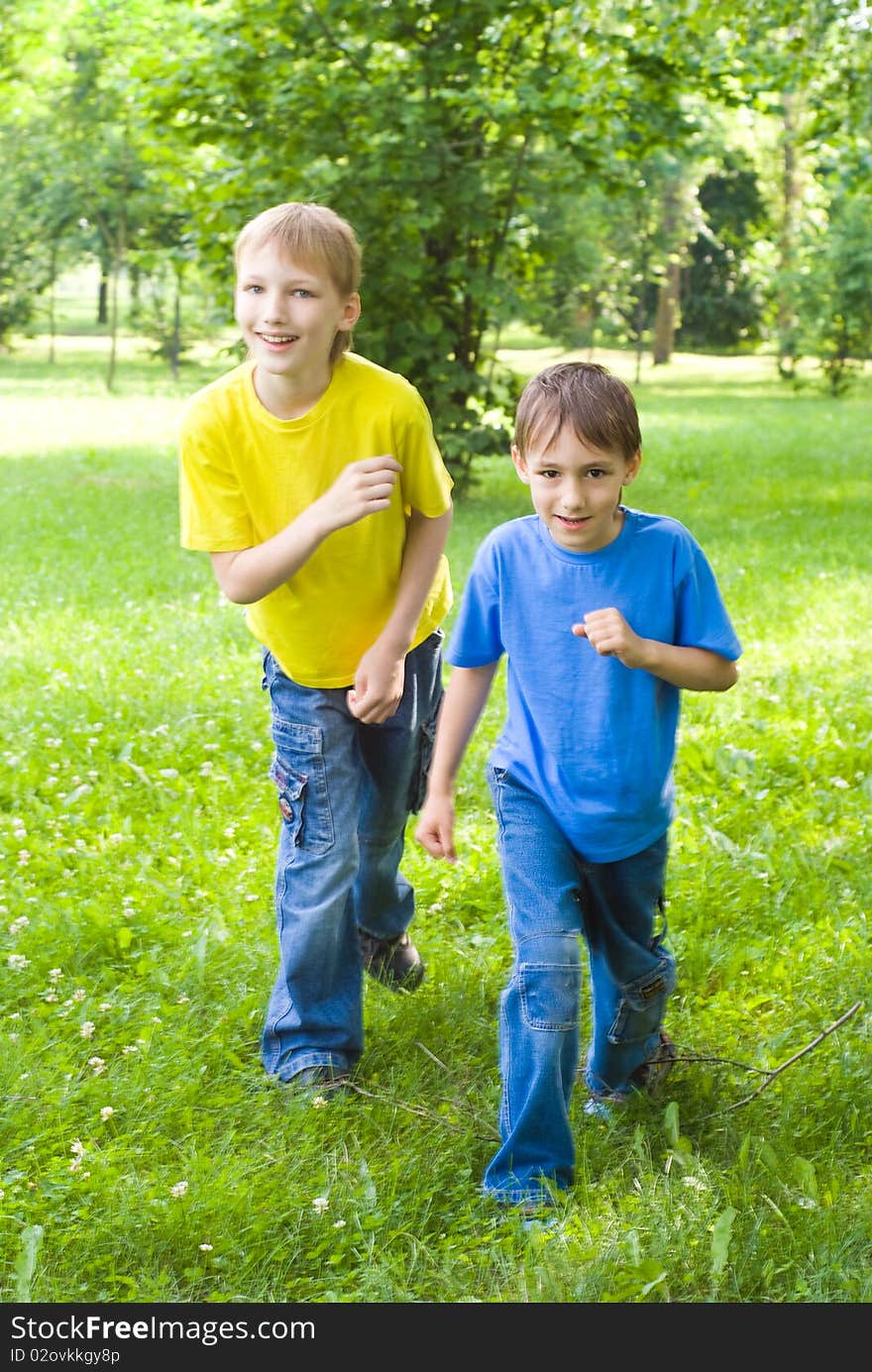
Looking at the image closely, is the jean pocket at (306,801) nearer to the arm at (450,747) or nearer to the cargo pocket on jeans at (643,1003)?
the arm at (450,747)

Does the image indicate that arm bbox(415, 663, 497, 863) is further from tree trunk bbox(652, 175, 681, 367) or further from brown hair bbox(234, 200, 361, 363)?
tree trunk bbox(652, 175, 681, 367)

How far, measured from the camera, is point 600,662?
9.66 feet

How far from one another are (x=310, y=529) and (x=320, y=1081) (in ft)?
4.27

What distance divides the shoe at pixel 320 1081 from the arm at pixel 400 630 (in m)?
0.82

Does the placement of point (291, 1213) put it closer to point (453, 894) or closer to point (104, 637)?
point (453, 894)

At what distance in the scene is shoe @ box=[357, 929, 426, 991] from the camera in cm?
401

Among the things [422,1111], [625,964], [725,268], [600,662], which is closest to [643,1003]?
[625,964]

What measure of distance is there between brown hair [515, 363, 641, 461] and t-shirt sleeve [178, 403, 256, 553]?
0.68 m

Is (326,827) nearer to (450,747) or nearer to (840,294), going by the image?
(450,747)

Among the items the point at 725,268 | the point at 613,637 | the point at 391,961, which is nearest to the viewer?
the point at 613,637

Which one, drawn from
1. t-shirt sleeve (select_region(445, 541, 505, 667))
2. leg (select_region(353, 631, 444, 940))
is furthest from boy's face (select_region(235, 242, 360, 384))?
leg (select_region(353, 631, 444, 940))

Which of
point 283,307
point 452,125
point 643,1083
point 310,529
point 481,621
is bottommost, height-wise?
Answer: point 643,1083

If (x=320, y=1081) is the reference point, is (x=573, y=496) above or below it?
above

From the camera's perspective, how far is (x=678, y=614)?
296 centimetres
